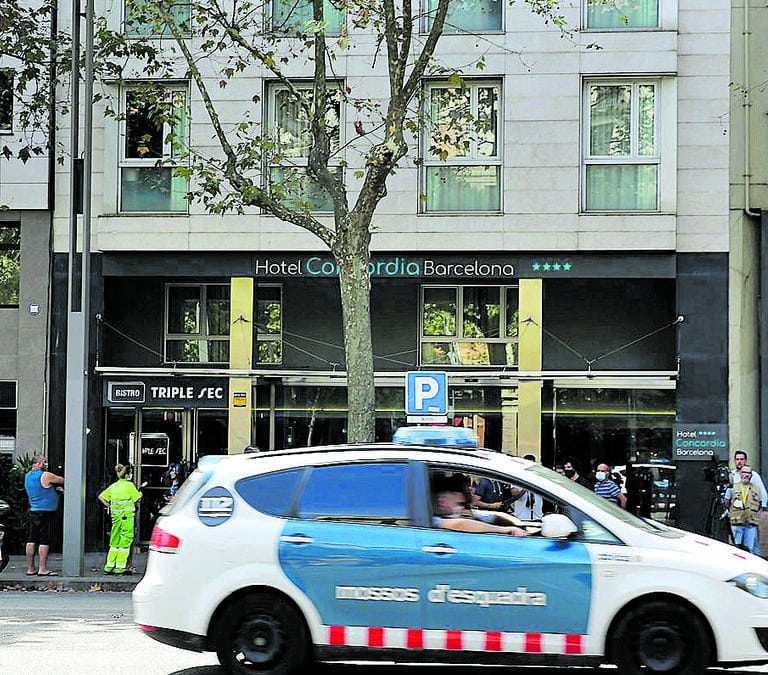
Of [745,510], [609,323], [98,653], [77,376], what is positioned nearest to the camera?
[98,653]

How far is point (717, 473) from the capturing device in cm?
2111

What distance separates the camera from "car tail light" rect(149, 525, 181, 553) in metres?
8.91

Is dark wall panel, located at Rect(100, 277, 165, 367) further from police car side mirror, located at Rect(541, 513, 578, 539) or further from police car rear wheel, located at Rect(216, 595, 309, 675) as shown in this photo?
police car side mirror, located at Rect(541, 513, 578, 539)

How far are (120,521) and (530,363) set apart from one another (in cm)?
755

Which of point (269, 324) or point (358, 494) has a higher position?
point (269, 324)

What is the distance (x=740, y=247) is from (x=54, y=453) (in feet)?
40.6

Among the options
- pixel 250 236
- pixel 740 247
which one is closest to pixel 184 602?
pixel 250 236

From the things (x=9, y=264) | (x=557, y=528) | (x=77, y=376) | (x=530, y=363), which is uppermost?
(x=9, y=264)

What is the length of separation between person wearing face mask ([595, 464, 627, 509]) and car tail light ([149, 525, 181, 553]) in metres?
12.1

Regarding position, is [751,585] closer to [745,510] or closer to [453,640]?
[453,640]

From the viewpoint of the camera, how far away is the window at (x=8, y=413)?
2342 cm

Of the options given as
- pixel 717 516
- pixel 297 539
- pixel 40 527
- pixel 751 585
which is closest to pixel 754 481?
pixel 717 516

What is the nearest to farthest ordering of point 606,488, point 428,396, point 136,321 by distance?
point 428,396
point 606,488
point 136,321

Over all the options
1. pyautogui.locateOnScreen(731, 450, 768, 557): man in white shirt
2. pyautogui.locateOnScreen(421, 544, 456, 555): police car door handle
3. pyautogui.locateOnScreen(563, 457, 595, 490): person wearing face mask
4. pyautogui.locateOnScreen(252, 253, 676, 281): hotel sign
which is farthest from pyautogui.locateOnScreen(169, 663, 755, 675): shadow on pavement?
pyautogui.locateOnScreen(252, 253, 676, 281): hotel sign
